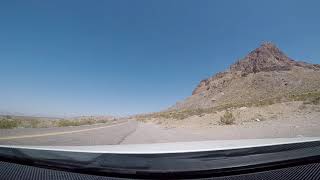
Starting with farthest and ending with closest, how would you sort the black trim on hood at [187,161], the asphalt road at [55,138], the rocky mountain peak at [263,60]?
the rocky mountain peak at [263,60] < the asphalt road at [55,138] < the black trim on hood at [187,161]

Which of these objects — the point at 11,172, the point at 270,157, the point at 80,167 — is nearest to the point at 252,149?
the point at 270,157

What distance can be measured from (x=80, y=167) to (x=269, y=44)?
527 ft

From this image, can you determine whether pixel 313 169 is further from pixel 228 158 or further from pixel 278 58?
pixel 278 58

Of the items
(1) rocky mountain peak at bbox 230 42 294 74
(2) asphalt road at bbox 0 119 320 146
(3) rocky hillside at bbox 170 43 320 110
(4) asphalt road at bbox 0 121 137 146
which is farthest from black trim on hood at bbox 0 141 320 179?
(1) rocky mountain peak at bbox 230 42 294 74

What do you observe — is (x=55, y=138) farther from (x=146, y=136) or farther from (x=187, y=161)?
(x=187, y=161)

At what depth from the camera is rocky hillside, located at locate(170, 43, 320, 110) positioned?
293 feet

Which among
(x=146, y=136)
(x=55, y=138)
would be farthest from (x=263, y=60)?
(x=55, y=138)

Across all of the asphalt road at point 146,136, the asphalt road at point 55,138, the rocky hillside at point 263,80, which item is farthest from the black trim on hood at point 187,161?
the rocky hillside at point 263,80

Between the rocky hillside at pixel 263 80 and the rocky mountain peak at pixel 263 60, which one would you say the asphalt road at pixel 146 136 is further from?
the rocky mountain peak at pixel 263 60

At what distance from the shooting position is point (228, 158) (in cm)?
280

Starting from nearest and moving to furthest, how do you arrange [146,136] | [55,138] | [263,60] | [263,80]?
[55,138], [146,136], [263,80], [263,60]

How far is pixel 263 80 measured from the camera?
4097 inches

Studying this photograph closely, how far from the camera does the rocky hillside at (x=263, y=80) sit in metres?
89.2

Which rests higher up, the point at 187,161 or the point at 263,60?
the point at 263,60
